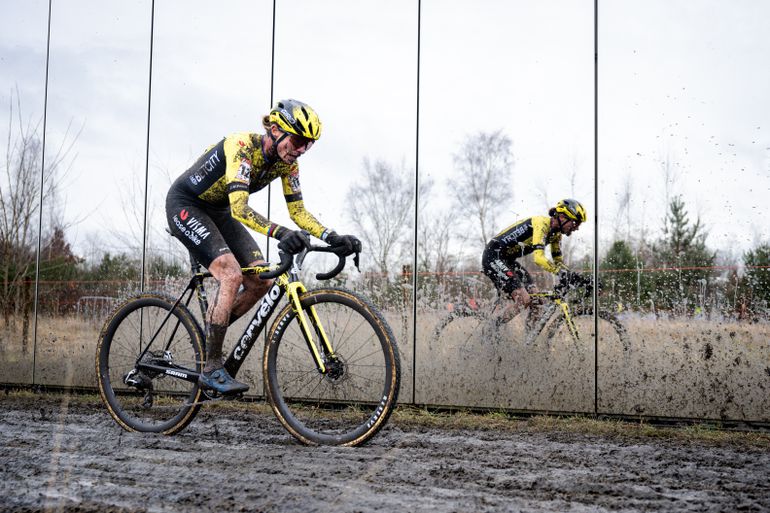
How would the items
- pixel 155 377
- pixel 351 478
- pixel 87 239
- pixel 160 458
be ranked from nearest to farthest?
pixel 351 478
pixel 160 458
pixel 155 377
pixel 87 239

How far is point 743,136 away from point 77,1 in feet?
24.3

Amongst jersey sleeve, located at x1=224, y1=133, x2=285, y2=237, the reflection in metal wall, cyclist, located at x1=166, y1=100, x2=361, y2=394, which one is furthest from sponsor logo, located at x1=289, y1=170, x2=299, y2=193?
the reflection in metal wall

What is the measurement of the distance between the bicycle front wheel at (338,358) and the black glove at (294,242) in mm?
315

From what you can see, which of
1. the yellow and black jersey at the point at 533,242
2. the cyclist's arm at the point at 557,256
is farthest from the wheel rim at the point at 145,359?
the cyclist's arm at the point at 557,256

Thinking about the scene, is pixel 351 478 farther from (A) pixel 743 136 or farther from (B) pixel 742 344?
(A) pixel 743 136

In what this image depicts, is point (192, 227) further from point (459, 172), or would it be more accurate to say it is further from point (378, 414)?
point (459, 172)

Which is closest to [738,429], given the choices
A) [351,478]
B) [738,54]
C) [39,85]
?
[738,54]

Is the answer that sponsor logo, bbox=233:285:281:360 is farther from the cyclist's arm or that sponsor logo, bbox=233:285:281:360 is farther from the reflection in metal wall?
the cyclist's arm

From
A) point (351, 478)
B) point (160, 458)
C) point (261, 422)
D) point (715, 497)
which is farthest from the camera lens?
point (261, 422)

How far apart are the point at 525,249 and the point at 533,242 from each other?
9 centimetres

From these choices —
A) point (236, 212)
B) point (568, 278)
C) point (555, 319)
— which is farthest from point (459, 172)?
point (236, 212)

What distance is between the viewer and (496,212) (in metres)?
6.48

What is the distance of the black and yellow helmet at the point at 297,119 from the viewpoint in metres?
4.55

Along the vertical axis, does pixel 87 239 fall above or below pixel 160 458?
above
